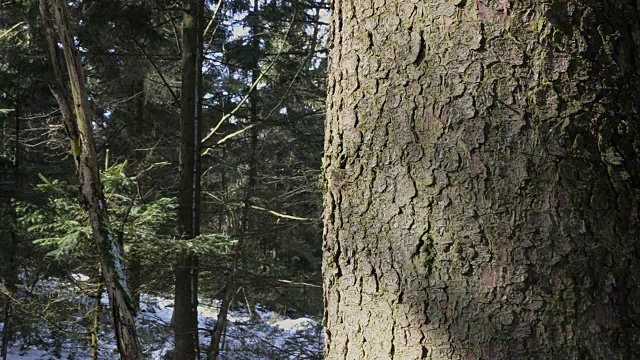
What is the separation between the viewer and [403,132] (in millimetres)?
963

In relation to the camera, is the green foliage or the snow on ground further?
the snow on ground

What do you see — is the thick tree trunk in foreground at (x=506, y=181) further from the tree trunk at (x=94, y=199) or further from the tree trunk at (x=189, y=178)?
the tree trunk at (x=189, y=178)

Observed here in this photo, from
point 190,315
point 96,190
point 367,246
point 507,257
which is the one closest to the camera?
point 507,257

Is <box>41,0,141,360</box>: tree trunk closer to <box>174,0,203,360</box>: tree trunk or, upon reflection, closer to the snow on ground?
Result: <box>174,0,203,360</box>: tree trunk

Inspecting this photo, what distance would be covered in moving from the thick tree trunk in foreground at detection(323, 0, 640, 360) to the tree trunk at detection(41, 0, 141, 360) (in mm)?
3292

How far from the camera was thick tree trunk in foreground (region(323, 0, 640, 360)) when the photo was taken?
85 cm

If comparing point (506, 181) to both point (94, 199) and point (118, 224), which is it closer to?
point (94, 199)

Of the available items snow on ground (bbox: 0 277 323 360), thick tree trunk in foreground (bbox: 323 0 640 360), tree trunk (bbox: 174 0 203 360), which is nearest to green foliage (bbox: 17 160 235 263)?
tree trunk (bbox: 174 0 203 360)

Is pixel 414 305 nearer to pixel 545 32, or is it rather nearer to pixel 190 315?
pixel 545 32

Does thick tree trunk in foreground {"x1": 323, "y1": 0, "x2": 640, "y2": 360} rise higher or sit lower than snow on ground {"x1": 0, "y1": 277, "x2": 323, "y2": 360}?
higher

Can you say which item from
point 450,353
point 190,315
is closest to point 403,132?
point 450,353

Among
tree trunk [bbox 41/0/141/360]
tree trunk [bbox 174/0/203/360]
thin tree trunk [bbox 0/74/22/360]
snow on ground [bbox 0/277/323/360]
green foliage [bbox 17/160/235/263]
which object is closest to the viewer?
tree trunk [bbox 41/0/141/360]

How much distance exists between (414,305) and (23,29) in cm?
1081

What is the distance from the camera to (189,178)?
6.97 meters
